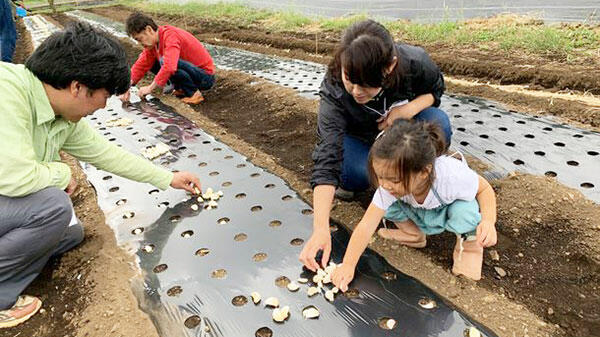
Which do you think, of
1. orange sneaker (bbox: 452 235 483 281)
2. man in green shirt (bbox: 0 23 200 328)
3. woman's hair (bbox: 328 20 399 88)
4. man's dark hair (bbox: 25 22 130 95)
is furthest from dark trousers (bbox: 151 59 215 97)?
orange sneaker (bbox: 452 235 483 281)

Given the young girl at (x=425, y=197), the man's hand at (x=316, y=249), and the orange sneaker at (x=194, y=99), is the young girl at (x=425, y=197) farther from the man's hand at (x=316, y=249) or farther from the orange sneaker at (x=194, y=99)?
the orange sneaker at (x=194, y=99)

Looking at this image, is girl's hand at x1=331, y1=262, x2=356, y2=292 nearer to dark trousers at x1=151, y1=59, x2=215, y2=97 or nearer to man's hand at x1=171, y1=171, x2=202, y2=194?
man's hand at x1=171, y1=171, x2=202, y2=194

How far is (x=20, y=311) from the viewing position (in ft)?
5.63

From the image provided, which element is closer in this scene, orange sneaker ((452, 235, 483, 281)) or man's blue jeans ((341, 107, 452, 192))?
orange sneaker ((452, 235, 483, 281))

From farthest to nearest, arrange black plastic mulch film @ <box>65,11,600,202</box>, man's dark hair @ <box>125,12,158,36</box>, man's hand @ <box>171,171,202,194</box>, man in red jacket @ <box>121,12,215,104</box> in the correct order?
man in red jacket @ <box>121,12,215,104</box>
man's dark hair @ <box>125,12,158,36</box>
black plastic mulch film @ <box>65,11,600,202</box>
man's hand @ <box>171,171,202,194</box>

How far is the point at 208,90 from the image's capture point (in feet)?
15.9

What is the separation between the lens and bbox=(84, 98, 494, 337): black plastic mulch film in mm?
1549

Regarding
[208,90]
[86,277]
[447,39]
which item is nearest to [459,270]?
[86,277]

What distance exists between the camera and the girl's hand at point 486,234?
64.4 inches

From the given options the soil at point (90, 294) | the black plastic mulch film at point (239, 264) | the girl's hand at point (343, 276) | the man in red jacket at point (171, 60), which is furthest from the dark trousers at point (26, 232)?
the man in red jacket at point (171, 60)

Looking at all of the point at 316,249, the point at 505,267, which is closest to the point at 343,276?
the point at 316,249

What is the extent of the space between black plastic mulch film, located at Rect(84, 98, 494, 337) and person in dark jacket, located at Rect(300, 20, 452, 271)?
21 centimetres

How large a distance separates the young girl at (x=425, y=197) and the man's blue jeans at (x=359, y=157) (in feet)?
1.50

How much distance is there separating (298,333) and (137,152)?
82.1 inches
